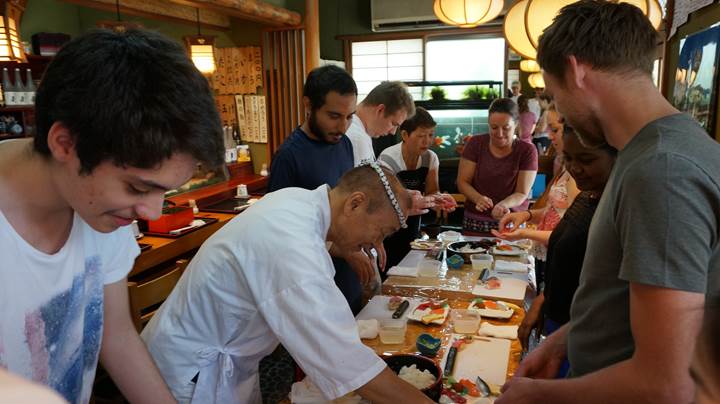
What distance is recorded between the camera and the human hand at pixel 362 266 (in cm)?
234

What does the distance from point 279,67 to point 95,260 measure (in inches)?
242

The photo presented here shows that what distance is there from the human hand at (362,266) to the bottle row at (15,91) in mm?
4222

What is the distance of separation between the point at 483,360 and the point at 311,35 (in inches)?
229

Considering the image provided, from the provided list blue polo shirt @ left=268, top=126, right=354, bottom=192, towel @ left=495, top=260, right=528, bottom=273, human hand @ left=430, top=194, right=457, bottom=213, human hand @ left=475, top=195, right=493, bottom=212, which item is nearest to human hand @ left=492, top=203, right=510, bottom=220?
human hand @ left=475, top=195, right=493, bottom=212

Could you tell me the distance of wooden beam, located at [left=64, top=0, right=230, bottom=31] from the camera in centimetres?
551

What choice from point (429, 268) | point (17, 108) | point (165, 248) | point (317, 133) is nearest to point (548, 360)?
point (429, 268)

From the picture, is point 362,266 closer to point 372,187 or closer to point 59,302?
point 372,187

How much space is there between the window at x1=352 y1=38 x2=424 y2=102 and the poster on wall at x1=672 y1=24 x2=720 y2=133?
5.65 metres

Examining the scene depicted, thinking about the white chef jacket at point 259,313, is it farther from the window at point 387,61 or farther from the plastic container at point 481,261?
the window at point 387,61

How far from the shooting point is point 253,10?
5.91m

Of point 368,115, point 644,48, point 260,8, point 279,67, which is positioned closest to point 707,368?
point 644,48

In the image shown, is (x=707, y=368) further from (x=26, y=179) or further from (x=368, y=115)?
(x=368, y=115)

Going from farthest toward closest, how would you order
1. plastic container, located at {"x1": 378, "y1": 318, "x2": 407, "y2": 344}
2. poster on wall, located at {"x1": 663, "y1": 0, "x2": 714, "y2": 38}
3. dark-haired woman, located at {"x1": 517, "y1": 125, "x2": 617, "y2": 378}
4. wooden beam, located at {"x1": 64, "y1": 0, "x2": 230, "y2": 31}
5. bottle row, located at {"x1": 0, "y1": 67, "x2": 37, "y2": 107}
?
wooden beam, located at {"x1": 64, "y1": 0, "x2": 230, "y2": 31}, bottle row, located at {"x1": 0, "y1": 67, "x2": 37, "y2": 107}, poster on wall, located at {"x1": 663, "y1": 0, "x2": 714, "y2": 38}, plastic container, located at {"x1": 378, "y1": 318, "x2": 407, "y2": 344}, dark-haired woman, located at {"x1": 517, "y1": 125, "x2": 617, "y2": 378}

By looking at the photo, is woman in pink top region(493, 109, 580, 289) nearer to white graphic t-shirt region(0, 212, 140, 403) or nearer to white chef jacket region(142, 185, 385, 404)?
white chef jacket region(142, 185, 385, 404)
